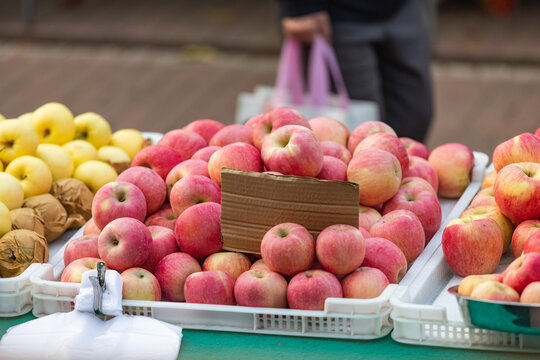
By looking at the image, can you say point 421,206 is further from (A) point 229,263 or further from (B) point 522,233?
(A) point 229,263

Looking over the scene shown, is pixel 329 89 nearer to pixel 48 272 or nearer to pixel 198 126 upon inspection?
pixel 198 126

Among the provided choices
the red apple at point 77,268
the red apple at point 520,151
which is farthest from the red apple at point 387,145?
the red apple at point 77,268

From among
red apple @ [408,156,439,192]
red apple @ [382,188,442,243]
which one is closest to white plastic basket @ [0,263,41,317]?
red apple @ [382,188,442,243]

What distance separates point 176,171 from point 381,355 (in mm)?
684

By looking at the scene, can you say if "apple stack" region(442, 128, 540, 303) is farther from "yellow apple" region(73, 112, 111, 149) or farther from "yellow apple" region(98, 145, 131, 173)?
"yellow apple" region(73, 112, 111, 149)

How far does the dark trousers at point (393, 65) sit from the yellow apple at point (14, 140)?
162 centimetres

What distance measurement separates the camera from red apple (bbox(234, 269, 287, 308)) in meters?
1.63

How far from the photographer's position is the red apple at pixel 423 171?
82.1 inches

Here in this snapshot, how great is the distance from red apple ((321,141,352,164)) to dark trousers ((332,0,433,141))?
4.90ft

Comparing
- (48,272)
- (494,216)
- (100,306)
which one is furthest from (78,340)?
(494,216)

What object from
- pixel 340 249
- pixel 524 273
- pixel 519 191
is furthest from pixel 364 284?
pixel 519 191

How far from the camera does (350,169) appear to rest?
188cm

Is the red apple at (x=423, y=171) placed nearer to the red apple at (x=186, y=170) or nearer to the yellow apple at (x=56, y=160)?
the red apple at (x=186, y=170)

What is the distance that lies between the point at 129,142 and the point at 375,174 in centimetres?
88
